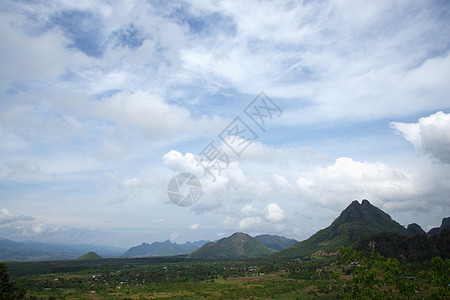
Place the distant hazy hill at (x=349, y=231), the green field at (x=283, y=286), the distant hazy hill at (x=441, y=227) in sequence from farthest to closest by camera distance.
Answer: the distant hazy hill at (x=441, y=227) → the distant hazy hill at (x=349, y=231) → the green field at (x=283, y=286)

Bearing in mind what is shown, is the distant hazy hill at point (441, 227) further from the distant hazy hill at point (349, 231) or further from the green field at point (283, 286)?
the green field at point (283, 286)

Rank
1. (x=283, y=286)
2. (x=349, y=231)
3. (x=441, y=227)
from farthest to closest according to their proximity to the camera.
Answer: (x=441, y=227) → (x=349, y=231) → (x=283, y=286)

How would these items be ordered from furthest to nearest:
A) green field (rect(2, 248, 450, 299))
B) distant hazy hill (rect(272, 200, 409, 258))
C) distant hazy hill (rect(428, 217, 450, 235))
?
1. distant hazy hill (rect(428, 217, 450, 235))
2. distant hazy hill (rect(272, 200, 409, 258))
3. green field (rect(2, 248, 450, 299))

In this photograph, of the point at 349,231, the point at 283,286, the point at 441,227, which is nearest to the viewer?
the point at 283,286

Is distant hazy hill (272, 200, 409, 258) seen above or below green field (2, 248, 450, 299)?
above

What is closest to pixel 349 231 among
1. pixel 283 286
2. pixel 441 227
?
pixel 441 227

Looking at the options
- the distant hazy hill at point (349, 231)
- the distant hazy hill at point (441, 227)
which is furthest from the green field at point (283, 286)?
the distant hazy hill at point (441, 227)

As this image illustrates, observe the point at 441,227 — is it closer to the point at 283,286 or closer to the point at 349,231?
the point at 349,231

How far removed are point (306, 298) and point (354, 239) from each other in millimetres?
111505

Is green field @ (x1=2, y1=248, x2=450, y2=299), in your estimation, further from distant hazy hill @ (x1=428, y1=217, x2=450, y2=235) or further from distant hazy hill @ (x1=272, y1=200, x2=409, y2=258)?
distant hazy hill @ (x1=428, y1=217, x2=450, y2=235)

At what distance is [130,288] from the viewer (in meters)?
94.2

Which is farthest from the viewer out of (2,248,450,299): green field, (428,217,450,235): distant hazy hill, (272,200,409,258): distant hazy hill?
(428,217,450,235): distant hazy hill

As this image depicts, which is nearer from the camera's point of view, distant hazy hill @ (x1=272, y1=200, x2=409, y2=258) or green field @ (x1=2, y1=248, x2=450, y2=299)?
green field @ (x1=2, y1=248, x2=450, y2=299)

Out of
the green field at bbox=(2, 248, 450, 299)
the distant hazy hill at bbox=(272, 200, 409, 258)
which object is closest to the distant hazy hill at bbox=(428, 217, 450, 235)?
the distant hazy hill at bbox=(272, 200, 409, 258)
